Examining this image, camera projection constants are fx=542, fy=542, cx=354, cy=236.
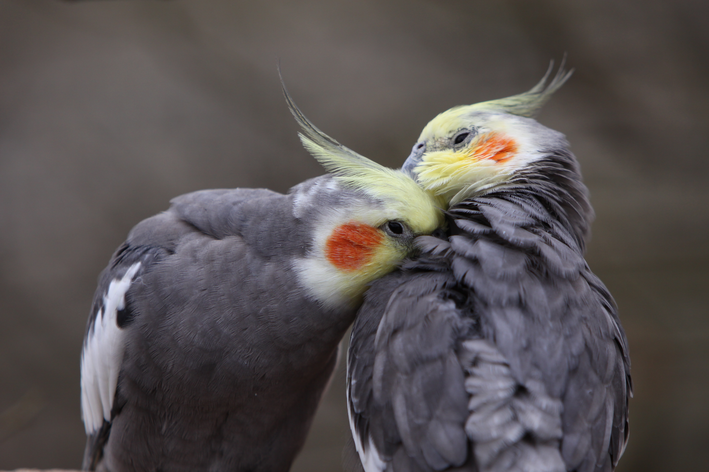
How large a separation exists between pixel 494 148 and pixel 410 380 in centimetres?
91

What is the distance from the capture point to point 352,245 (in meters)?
1.66

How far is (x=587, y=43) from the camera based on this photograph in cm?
381

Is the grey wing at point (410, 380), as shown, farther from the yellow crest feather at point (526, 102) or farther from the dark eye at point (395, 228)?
the yellow crest feather at point (526, 102)

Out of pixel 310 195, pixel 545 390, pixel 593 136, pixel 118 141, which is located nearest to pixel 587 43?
pixel 593 136

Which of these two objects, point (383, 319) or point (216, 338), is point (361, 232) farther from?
point (216, 338)

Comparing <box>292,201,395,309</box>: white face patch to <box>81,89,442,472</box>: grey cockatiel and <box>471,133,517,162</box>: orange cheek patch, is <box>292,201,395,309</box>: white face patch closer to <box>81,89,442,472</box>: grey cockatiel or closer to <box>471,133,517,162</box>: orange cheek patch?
<box>81,89,442,472</box>: grey cockatiel

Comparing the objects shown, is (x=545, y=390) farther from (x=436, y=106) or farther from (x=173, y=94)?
(x=173, y=94)

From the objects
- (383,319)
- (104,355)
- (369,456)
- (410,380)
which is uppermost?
(383,319)

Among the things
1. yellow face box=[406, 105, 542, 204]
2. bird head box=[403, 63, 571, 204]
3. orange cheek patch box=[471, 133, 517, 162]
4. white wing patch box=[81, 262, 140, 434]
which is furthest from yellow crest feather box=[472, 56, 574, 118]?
white wing patch box=[81, 262, 140, 434]

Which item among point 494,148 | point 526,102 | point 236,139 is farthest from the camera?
point 236,139

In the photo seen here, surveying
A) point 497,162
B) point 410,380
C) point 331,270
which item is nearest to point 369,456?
point 410,380

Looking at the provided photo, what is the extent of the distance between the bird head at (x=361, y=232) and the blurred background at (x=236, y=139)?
2667 millimetres

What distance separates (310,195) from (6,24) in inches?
152

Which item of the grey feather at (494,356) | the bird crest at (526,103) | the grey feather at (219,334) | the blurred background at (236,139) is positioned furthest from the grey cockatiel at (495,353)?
the blurred background at (236,139)
